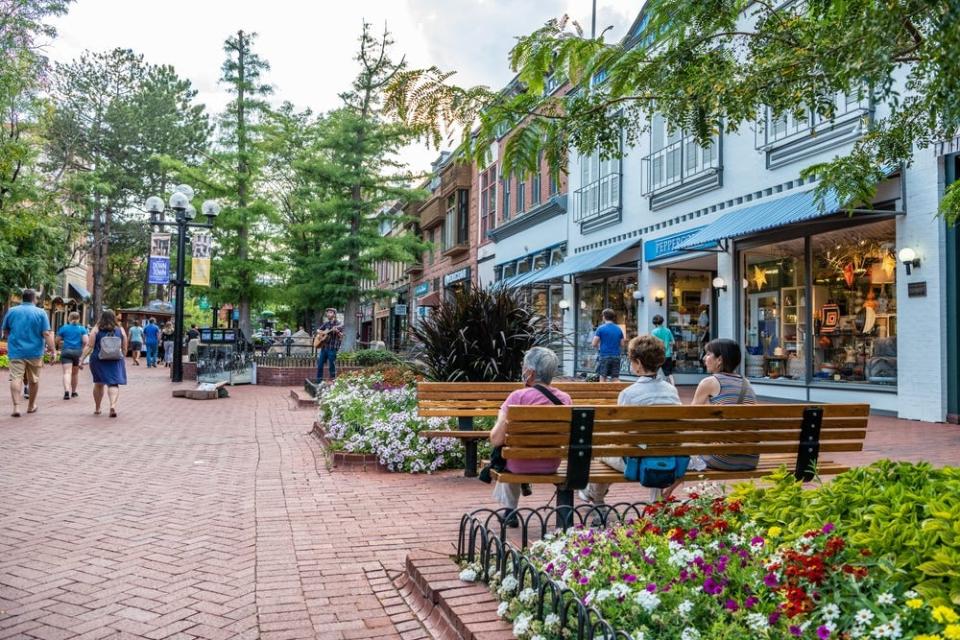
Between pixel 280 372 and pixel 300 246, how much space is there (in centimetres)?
1632

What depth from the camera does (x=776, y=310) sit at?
14820 millimetres

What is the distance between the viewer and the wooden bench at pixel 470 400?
6672 millimetres

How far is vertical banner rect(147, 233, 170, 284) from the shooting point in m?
21.3

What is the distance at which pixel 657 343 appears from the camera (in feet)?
16.2

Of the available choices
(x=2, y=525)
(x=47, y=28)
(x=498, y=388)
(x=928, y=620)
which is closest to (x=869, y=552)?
(x=928, y=620)

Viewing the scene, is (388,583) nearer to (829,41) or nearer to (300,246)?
(829,41)

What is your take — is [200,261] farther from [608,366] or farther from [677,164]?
[677,164]

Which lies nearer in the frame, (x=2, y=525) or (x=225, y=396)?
(x=2, y=525)

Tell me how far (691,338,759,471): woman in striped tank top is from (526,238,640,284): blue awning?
14158mm

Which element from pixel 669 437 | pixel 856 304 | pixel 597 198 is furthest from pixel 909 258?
pixel 597 198

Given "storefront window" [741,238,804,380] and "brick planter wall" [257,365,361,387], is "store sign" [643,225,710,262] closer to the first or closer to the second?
"storefront window" [741,238,804,380]

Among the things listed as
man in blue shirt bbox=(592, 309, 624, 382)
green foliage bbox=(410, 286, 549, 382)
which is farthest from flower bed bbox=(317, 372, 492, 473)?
man in blue shirt bbox=(592, 309, 624, 382)

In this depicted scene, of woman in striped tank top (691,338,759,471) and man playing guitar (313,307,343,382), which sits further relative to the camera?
man playing guitar (313,307,343,382)

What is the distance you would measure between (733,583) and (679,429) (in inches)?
67.8
